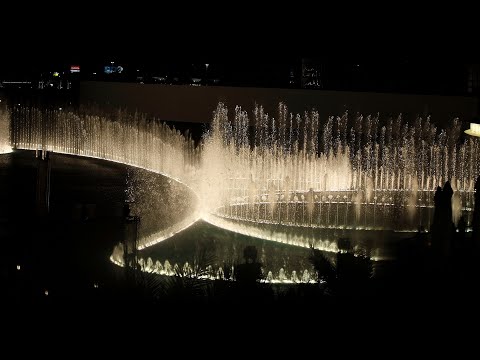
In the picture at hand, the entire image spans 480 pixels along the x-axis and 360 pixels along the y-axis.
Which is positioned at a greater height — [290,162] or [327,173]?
[290,162]

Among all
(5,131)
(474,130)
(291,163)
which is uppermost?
(474,130)

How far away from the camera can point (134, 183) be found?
56.5ft

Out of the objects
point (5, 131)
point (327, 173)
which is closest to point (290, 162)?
point (327, 173)

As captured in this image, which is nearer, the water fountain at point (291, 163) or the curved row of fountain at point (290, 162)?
the water fountain at point (291, 163)

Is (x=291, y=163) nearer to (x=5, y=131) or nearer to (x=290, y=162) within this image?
(x=290, y=162)

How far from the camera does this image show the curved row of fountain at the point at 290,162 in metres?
13.6

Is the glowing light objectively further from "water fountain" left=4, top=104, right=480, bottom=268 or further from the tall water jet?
the tall water jet

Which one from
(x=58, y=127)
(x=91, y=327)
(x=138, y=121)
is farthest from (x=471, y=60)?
(x=91, y=327)

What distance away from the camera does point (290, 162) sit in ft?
65.9

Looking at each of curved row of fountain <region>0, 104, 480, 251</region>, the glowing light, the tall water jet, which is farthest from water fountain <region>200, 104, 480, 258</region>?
the tall water jet

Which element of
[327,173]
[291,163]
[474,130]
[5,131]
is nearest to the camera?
[327,173]

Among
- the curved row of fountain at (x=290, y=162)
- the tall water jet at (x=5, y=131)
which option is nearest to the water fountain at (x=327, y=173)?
the curved row of fountain at (x=290, y=162)

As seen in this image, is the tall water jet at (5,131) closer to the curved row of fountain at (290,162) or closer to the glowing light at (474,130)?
the curved row of fountain at (290,162)

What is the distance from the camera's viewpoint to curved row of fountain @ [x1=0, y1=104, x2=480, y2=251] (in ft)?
44.7
